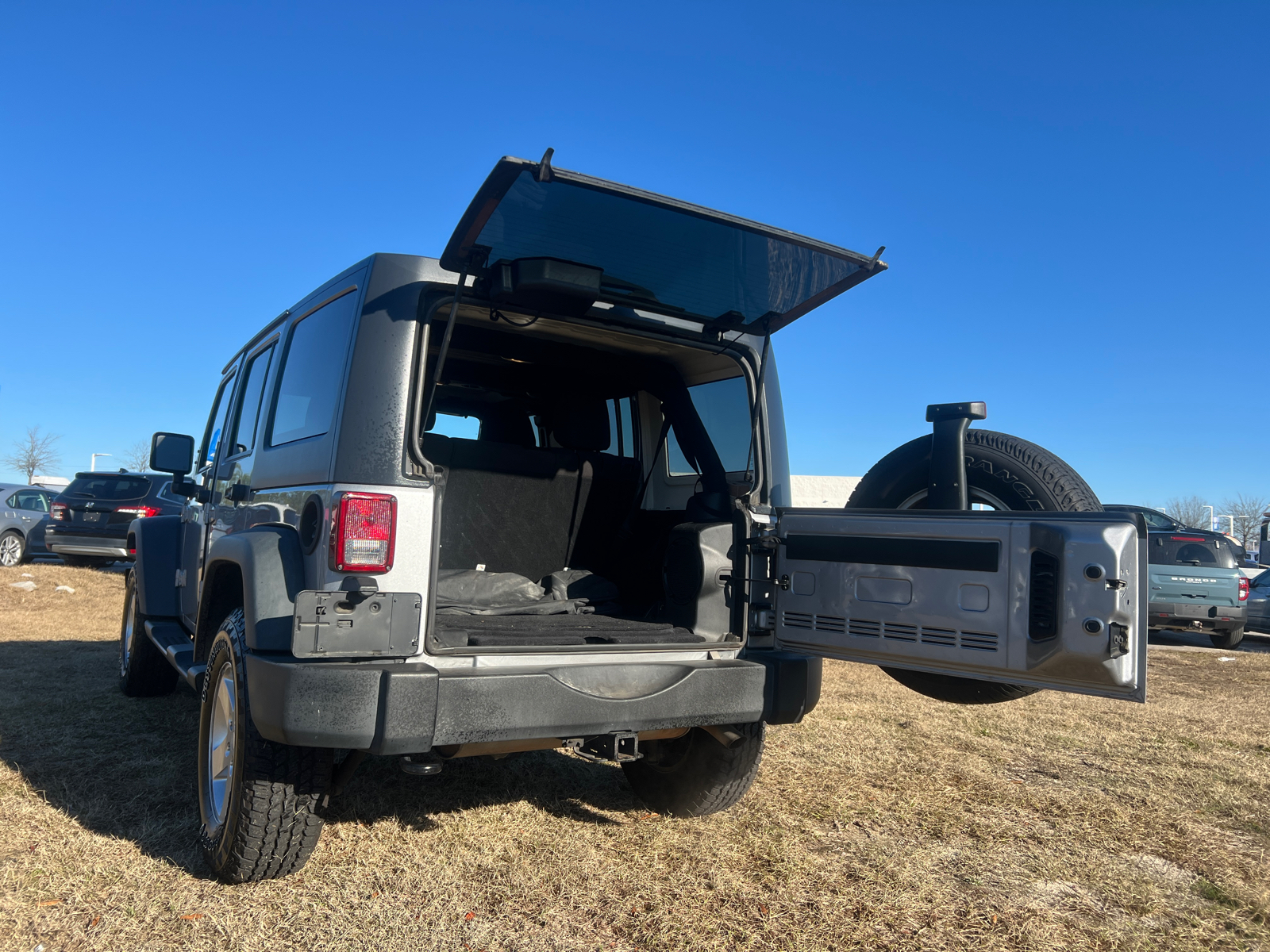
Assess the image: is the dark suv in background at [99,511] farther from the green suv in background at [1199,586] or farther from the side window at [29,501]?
the green suv in background at [1199,586]

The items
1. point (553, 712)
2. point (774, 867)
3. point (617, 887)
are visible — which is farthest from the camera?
point (774, 867)

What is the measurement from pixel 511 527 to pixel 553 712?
62.4 inches

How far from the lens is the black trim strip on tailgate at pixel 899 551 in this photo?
9.27 ft

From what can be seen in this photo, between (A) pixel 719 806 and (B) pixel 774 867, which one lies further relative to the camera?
(A) pixel 719 806

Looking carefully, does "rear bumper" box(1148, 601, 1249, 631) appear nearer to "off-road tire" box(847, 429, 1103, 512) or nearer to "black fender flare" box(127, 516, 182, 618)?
"off-road tire" box(847, 429, 1103, 512)

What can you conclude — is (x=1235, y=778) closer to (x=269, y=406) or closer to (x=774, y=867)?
(x=774, y=867)

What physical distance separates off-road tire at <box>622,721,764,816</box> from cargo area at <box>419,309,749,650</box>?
53cm

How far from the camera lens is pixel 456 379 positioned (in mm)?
4668

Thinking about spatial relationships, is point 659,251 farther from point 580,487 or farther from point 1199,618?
Answer: point 1199,618

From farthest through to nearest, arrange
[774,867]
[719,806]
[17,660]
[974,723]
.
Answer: [17,660] < [974,723] < [719,806] < [774,867]

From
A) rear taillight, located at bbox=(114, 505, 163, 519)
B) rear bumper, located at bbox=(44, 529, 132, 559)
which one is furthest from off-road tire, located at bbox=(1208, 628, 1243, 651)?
rear bumper, located at bbox=(44, 529, 132, 559)

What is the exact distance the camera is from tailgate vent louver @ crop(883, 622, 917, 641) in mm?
2965

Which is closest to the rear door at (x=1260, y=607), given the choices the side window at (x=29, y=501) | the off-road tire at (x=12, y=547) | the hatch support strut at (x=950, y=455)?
the hatch support strut at (x=950, y=455)

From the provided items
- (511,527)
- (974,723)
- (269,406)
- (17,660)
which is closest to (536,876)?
(511,527)
